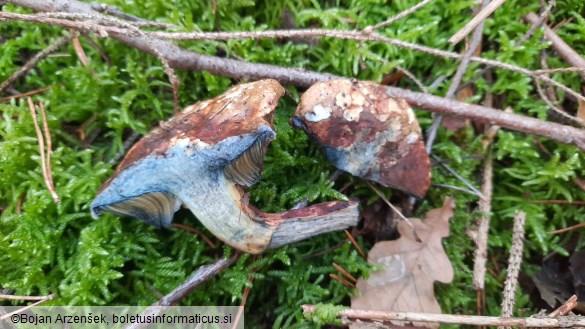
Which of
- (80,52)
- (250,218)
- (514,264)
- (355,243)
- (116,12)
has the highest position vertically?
(116,12)

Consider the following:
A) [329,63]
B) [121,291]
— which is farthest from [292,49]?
[121,291]

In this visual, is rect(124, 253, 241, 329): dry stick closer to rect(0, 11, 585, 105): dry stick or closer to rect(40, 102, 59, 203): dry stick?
rect(40, 102, 59, 203): dry stick

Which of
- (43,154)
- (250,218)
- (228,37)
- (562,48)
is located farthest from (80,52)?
(562,48)

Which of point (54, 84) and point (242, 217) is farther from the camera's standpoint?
point (54, 84)

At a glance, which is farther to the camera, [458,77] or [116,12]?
[458,77]

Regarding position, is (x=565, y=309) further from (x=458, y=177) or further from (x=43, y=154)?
(x=43, y=154)

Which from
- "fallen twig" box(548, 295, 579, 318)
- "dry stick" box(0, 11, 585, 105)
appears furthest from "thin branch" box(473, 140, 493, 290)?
"dry stick" box(0, 11, 585, 105)

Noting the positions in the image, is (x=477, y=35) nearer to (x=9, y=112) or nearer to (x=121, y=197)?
(x=121, y=197)

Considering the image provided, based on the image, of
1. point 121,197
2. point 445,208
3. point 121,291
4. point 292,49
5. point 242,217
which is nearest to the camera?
point 121,197
